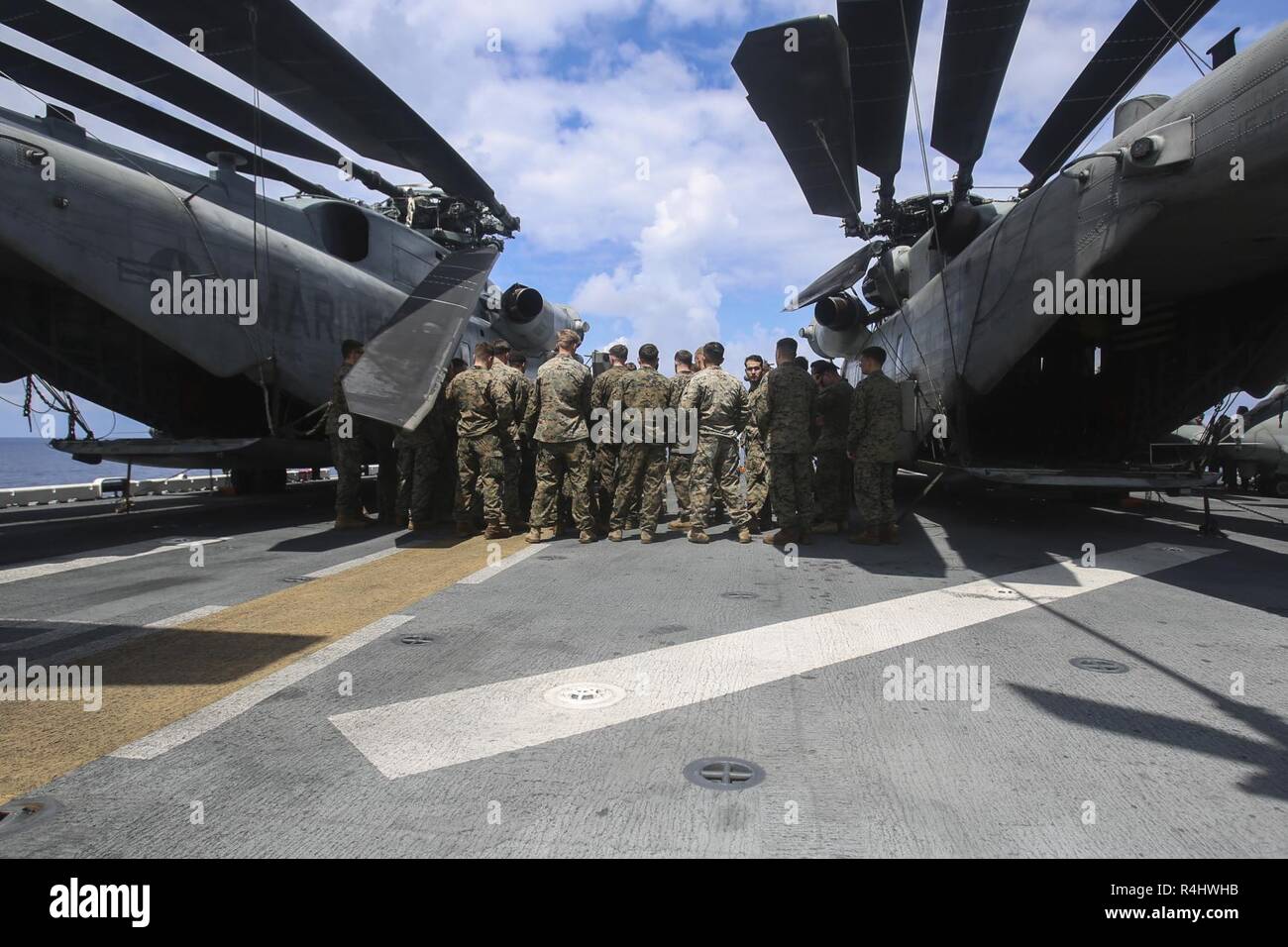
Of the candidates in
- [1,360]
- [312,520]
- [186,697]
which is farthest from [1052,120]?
[1,360]

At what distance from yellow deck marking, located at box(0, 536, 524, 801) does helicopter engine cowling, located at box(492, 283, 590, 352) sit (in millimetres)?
8354

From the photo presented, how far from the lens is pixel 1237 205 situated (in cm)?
508

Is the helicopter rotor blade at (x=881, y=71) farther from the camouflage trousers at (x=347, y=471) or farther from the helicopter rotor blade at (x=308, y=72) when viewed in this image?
the camouflage trousers at (x=347, y=471)

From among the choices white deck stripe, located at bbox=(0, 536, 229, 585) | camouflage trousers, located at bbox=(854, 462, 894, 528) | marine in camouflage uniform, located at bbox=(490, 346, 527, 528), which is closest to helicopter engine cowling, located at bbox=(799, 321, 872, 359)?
camouflage trousers, located at bbox=(854, 462, 894, 528)

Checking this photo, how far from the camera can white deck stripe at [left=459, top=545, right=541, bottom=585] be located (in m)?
5.37

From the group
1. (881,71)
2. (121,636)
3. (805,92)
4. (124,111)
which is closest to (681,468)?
(805,92)

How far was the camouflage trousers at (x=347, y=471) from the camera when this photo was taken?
7.82 meters

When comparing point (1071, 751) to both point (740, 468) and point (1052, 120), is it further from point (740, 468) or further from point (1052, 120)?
point (1052, 120)

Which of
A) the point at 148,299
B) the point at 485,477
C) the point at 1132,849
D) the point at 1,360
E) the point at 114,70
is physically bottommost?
the point at 1132,849

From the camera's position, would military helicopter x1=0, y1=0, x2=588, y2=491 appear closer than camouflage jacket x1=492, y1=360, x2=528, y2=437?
Yes

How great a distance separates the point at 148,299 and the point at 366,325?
281 cm

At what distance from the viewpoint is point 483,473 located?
24.0 feet

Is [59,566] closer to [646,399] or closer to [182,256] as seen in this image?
[182,256]

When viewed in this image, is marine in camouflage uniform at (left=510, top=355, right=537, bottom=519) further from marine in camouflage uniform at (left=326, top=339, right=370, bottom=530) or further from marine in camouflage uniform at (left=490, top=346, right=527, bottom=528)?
marine in camouflage uniform at (left=326, top=339, right=370, bottom=530)
